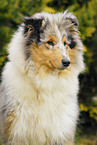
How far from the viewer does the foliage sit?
5.33 metres

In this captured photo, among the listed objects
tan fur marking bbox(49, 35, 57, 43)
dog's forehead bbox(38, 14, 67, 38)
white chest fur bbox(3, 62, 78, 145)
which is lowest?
white chest fur bbox(3, 62, 78, 145)

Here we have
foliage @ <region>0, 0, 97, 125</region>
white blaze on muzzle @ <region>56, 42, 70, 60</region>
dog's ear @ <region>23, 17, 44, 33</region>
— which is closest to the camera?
white blaze on muzzle @ <region>56, 42, 70, 60</region>

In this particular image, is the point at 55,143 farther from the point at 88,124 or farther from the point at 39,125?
the point at 88,124

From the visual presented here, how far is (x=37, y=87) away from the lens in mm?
3273

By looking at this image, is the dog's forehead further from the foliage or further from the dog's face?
the foliage

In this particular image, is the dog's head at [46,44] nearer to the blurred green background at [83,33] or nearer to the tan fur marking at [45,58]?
the tan fur marking at [45,58]

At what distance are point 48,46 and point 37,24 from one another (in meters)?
0.35

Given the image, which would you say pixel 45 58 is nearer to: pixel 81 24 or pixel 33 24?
pixel 33 24

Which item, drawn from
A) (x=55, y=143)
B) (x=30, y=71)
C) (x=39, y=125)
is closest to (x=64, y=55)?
(x=30, y=71)

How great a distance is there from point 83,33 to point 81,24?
232 mm

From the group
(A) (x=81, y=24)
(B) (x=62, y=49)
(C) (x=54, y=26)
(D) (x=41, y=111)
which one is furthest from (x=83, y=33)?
(D) (x=41, y=111)

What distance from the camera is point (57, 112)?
3.33 m

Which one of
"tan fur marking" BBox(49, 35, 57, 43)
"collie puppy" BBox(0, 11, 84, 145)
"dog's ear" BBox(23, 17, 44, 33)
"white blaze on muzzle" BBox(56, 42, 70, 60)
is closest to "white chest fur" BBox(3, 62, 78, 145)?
"collie puppy" BBox(0, 11, 84, 145)

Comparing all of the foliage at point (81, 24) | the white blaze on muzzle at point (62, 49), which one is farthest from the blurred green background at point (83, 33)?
the white blaze on muzzle at point (62, 49)
